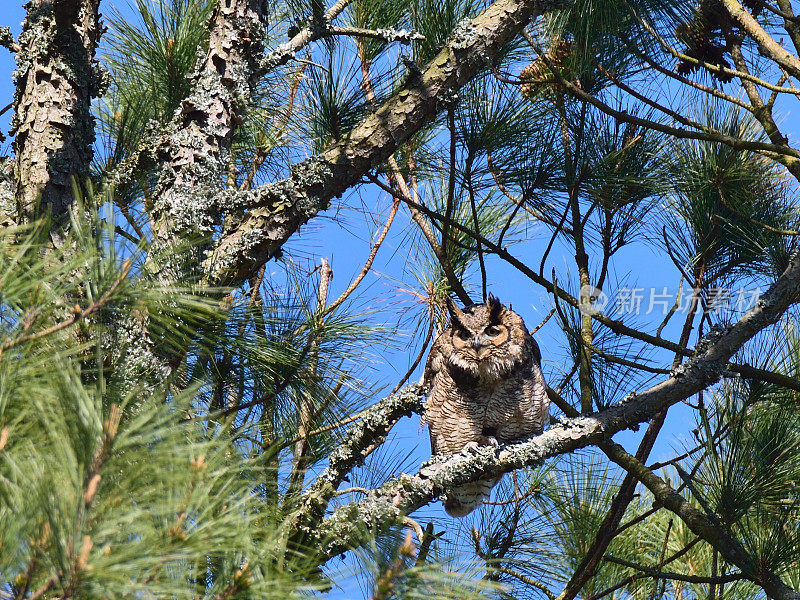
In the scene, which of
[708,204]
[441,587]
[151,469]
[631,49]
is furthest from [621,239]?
[151,469]

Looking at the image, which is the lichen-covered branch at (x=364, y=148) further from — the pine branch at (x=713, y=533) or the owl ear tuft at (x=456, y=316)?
the pine branch at (x=713, y=533)

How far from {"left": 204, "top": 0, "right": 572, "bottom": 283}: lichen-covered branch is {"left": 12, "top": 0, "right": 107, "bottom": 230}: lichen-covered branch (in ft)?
1.20

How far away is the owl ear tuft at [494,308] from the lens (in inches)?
92.4

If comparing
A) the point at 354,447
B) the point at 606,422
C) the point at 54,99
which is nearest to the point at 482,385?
the point at 606,422

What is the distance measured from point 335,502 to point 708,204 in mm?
1402

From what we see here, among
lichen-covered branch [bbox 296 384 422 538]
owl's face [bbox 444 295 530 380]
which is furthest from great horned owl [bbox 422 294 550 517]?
lichen-covered branch [bbox 296 384 422 538]

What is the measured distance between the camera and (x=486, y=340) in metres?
2.27

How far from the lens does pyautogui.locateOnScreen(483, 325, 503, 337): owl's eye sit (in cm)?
231

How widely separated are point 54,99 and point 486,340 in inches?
49.9

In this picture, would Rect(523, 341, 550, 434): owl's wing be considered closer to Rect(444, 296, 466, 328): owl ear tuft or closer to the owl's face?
the owl's face

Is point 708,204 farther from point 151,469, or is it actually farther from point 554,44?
point 151,469

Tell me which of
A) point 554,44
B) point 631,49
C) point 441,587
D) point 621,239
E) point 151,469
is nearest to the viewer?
point 151,469

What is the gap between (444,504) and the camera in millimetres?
2467

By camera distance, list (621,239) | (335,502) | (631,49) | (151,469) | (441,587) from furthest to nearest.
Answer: (621,239)
(631,49)
(335,502)
(441,587)
(151,469)
